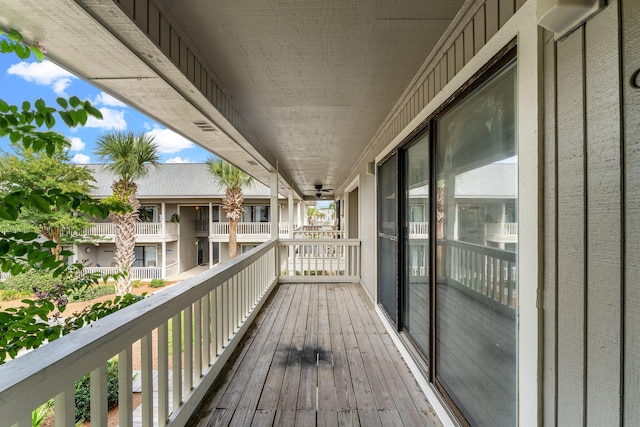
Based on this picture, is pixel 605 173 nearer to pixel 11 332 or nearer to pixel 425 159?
pixel 425 159

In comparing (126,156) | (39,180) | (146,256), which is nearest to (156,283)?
(146,256)

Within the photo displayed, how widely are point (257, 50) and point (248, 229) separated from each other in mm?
12964

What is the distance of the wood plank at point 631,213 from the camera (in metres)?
0.72

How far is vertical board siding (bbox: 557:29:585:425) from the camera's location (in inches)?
34.0

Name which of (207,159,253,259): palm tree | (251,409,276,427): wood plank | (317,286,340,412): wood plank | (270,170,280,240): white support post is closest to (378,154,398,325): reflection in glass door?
(317,286,340,412): wood plank

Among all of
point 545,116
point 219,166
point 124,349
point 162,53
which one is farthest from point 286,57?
point 219,166

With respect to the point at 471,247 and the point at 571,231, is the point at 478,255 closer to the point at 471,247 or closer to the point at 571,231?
the point at 471,247

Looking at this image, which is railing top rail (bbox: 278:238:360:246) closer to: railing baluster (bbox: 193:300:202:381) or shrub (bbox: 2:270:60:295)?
shrub (bbox: 2:270:60:295)

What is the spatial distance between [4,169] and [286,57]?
424 centimetres

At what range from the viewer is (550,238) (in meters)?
0.97

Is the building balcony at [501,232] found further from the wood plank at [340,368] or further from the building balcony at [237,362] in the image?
the wood plank at [340,368]

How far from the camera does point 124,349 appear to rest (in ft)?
4.00

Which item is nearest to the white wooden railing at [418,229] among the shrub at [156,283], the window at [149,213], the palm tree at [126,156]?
the palm tree at [126,156]

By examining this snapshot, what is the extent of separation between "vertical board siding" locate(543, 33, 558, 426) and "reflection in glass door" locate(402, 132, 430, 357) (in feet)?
3.53
